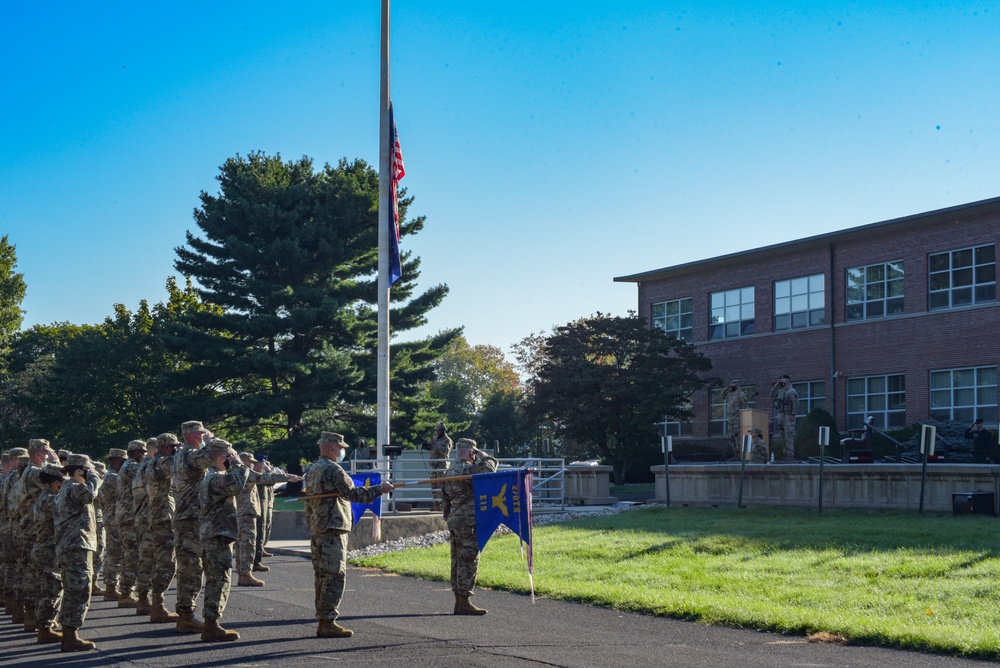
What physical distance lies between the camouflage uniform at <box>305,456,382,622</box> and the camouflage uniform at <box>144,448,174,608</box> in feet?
6.88

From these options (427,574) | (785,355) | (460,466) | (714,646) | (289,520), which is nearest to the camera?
(714,646)

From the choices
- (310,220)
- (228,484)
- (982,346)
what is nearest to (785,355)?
(982,346)

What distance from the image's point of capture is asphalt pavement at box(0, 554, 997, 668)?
33.0 feet

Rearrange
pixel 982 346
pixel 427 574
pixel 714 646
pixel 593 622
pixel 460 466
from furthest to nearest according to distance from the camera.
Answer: pixel 982 346
pixel 427 574
pixel 460 466
pixel 593 622
pixel 714 646

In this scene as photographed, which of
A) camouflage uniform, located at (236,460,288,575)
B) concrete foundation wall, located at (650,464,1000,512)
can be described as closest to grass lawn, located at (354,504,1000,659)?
concrete foundation wall, located at (650,464,1000,512)

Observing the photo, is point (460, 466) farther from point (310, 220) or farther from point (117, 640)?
point (310, 220)

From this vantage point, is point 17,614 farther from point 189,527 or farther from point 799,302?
point 799,302

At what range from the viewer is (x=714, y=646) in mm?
10922

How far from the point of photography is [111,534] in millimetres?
15070

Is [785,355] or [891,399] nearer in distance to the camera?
[891,399]

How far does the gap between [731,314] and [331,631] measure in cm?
3487

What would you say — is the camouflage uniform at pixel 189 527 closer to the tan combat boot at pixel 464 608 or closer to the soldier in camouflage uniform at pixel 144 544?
the soldier in camouflage uniform at pixel 144 544

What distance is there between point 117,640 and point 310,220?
113 feet

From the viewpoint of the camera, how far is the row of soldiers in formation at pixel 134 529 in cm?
1137
